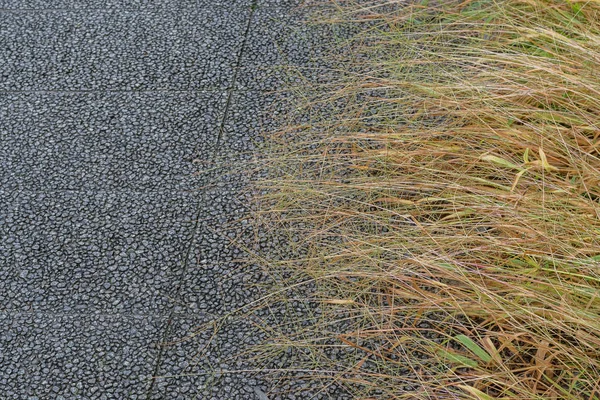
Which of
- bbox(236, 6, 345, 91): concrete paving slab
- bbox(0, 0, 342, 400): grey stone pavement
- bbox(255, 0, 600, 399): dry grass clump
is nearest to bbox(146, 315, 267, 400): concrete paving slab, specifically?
bbox(0, 0, 342, 400): grey stone pavement

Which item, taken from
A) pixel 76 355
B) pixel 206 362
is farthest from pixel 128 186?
pixel 206 362

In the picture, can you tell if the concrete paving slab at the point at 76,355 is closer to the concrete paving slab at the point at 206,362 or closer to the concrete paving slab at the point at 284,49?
the concrete paving slab at the point at 206,362

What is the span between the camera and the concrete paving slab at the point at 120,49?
3004 millimetres

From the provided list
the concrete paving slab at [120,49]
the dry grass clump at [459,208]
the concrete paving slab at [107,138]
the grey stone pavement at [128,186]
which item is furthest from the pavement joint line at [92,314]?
the concrete paving slab at [120,49]

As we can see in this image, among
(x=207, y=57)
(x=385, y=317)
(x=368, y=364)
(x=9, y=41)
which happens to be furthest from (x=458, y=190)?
(x=9, y=41)

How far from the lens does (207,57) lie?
3109mm

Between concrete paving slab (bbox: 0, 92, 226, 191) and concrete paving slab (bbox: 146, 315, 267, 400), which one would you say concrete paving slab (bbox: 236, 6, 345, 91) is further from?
concrete paving slab (bbox: 146, 315, 267, 400)

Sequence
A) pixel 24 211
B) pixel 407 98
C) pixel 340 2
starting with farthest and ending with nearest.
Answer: pixel 340 2
pixel 407 98
pixel 24 211

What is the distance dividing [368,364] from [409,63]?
1.31 metres

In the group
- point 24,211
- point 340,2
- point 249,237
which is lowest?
point 24,211

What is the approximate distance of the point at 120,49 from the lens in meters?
3.18

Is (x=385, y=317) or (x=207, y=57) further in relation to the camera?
(x=207, y=57)

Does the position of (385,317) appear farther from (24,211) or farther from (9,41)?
(9,41)

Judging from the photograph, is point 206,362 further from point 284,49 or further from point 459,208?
point 284,49
